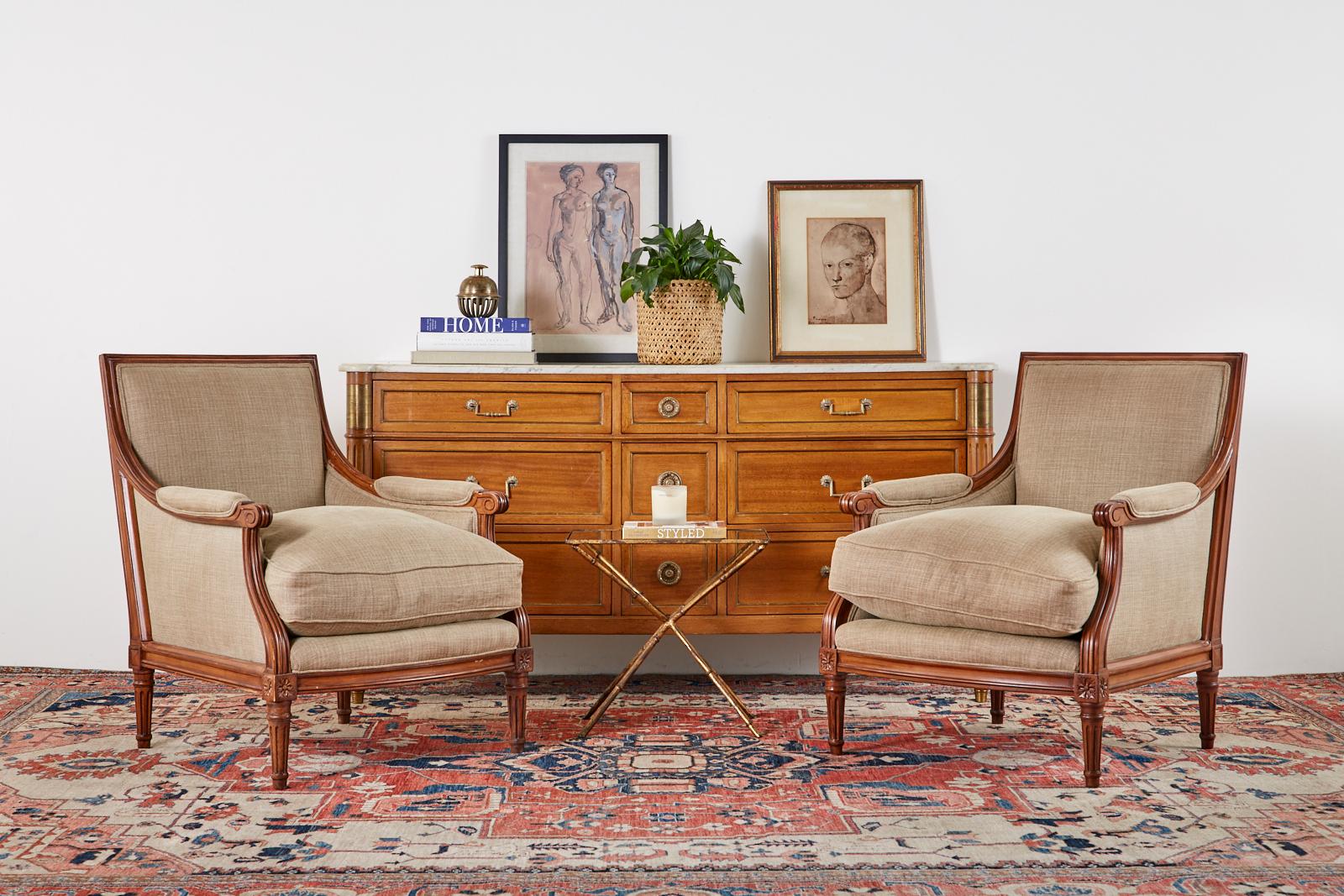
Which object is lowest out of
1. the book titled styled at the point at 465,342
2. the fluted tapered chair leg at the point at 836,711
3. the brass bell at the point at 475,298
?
the fluted tapered chair leg at the point at 836,711

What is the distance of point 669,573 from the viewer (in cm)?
383

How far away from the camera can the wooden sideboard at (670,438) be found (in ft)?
12.5

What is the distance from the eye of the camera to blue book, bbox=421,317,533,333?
155 inches

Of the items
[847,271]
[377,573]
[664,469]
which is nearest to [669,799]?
[377,573]

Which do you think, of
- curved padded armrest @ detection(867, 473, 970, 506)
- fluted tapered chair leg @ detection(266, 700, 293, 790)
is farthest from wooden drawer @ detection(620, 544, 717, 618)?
fluted tapered chair leg @ detection(266, 700, 293, 790)

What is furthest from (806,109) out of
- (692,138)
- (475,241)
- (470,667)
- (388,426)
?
(470,667)

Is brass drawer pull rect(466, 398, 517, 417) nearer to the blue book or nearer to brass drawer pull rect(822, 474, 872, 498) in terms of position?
the blue book

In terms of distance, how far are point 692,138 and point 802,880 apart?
275 cm

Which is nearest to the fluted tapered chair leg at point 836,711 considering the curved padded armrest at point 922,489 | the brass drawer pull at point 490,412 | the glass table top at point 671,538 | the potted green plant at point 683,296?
the glass table top at point 671,538

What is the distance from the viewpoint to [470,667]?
10.1 ft

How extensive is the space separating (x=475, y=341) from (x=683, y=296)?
703 mm

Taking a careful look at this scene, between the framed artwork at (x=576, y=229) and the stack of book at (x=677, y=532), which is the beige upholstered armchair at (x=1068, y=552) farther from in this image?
the framed artwork at (x=576, y=229)

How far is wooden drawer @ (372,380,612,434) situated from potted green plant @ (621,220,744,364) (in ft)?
1.01

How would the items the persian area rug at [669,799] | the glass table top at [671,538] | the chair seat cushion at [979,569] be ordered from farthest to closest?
the glass table top at [671,538] → the chair seat cushion at [979,569] → the persian area rug at [669,799]
